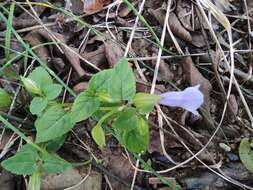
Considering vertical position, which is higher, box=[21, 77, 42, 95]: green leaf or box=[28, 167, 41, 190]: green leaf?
box=[21, 77, 42, 95]: green leaf

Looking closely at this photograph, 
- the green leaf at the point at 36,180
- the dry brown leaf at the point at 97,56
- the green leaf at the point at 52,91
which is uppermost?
the green leaf at the point at 52,91

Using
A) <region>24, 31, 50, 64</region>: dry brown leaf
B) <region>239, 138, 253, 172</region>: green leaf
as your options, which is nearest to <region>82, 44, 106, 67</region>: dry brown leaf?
<region>24, 31, 50, 64</region>: dry brown leaf

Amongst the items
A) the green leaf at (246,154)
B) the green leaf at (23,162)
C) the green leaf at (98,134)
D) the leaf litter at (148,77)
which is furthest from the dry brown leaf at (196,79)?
the green leaf at (23,162)

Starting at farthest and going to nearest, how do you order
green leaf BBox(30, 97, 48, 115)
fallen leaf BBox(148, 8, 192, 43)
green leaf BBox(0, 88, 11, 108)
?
fallen leaf BBox(148, 8, 192, 43), green leaf BBox(0, 88, 11, 108), green leaf BBox(30, 97, 48, 115)

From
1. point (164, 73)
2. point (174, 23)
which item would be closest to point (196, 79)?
point (164, 73)

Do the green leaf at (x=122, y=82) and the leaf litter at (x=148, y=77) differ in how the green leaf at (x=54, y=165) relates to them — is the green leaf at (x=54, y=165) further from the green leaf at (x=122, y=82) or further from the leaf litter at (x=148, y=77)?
the green leaf at (x=122, y=82)

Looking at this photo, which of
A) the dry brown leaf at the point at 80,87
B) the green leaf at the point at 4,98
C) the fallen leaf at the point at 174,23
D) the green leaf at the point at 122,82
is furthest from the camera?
the fallen leaf at the point at 174,23

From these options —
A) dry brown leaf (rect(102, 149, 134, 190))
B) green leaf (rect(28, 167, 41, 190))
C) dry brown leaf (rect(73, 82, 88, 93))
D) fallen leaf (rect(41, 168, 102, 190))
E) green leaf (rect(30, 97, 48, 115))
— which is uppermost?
green leaf (rect(30, 97, 48, 115))

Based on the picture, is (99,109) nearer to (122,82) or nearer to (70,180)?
(122,82)

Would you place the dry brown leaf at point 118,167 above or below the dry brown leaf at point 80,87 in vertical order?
below

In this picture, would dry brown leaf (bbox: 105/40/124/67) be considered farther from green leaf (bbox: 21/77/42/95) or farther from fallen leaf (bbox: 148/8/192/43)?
green leaf (bbox: 21/77/42/95)
